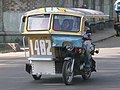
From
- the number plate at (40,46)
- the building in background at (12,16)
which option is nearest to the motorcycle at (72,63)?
the number plate at (40,46)

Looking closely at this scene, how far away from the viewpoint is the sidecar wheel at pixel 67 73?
12477 mm

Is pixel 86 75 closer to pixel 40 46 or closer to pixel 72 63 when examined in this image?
pixel 72 63

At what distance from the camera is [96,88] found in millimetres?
12141

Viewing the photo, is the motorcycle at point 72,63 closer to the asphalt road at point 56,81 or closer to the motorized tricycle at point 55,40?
the motorized tricycle at point 55,40

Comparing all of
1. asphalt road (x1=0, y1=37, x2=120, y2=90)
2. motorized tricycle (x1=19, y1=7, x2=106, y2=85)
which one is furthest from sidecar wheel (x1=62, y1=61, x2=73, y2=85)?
asphalt road (x1=0, y1=37, x2=120, y2=90)

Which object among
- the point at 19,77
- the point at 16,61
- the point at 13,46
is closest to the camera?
the point at 19,77

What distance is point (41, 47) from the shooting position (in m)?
13.0

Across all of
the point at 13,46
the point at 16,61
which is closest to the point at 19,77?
the point at 16,61

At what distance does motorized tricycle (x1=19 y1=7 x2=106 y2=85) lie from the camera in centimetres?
1279

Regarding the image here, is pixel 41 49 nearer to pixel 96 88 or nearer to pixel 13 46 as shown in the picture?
pixel 96 88

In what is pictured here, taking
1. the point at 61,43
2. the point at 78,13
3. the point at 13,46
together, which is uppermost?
the point at 78,13

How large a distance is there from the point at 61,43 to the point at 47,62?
70cm

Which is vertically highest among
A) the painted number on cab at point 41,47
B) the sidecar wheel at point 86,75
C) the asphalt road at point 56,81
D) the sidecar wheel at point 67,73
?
the painted number on cab at point 41,47

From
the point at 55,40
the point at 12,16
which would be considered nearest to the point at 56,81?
the point at 55,40
